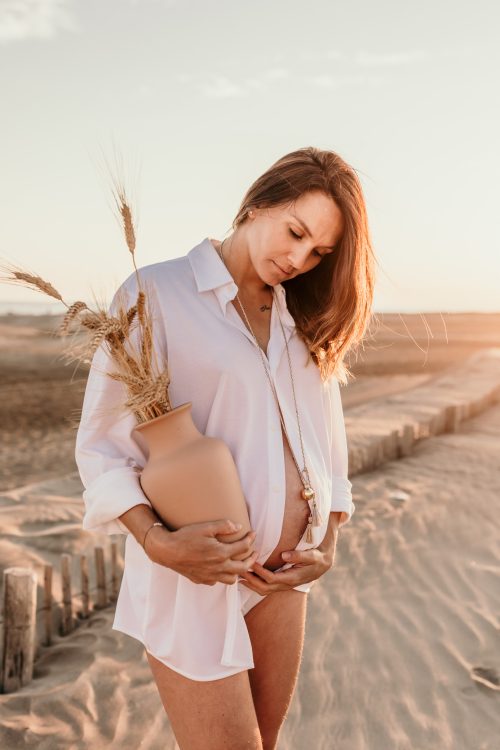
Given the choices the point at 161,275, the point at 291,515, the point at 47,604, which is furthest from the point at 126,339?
the point at 47,604

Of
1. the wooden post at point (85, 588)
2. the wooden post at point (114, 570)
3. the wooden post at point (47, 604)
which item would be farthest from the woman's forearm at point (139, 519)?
the wooden post at point (114, 570)

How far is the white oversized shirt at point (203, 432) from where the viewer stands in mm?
1816

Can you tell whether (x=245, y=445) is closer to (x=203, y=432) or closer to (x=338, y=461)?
(x=203, y=432)

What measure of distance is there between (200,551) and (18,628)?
108 inches

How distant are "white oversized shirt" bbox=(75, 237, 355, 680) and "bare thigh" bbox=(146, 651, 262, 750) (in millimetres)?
33

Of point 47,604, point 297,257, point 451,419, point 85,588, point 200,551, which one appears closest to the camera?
point 200,551

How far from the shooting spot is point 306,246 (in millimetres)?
2021

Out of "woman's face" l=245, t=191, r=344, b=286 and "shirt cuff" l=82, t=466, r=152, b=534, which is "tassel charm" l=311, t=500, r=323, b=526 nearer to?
"shirt cuff" l=82, t=466, r=152, b=534

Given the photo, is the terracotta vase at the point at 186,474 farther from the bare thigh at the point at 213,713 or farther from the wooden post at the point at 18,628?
the wooden post at the point at 18,628

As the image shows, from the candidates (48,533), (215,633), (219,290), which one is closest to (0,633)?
(48,533)

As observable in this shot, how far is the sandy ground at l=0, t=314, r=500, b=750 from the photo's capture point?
370 cm

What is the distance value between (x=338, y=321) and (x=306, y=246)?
28cm

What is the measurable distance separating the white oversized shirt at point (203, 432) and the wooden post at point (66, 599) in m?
2.75

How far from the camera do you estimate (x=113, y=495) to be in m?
1.75
